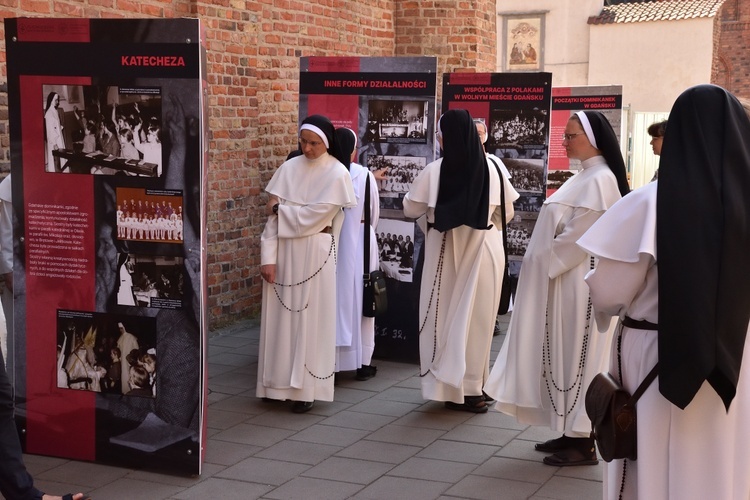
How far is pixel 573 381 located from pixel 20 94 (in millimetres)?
3477

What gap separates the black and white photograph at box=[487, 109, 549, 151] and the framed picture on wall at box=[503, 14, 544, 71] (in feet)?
59.8

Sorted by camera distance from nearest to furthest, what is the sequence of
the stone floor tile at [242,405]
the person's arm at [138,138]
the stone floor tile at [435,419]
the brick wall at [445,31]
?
Result: 1. the person's arm at [138,138]
2. the stone floor tile at [435,419]
3. the stone floor tile at [242,405]
4. the brick wall at [445,31]

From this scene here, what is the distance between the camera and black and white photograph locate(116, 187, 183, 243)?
5406mm

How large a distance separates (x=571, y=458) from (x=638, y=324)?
234 centimetres

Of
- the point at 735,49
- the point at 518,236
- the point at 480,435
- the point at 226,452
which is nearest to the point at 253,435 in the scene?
the point at 226,452

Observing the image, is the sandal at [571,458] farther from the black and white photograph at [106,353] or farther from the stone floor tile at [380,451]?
the black and white photograph at [106,353]

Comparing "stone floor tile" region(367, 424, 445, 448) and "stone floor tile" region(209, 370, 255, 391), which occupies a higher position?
"stone floor tile" region(367, 424, 445, 448)

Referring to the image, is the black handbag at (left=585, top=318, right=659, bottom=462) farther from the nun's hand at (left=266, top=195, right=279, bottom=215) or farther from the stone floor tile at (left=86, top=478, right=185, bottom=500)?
the nun's hand at (left=266, top=195, right=279, bottom=215)

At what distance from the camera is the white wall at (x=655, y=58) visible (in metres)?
26.7

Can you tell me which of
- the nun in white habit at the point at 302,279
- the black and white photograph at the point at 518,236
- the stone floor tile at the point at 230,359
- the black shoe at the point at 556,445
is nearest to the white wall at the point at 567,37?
the black and white photograph at the point at 518,236

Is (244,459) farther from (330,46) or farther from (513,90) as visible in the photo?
(330,46)

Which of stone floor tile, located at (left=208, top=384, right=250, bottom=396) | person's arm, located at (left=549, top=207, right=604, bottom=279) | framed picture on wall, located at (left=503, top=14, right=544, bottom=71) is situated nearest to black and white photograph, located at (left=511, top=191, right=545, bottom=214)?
stone floor tile, located at (left=208, top=384, right=250, bottom=396)

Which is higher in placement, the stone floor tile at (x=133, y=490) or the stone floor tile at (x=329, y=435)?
the stone floor tile at (x=133, y=490)

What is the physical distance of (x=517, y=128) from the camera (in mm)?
10852
